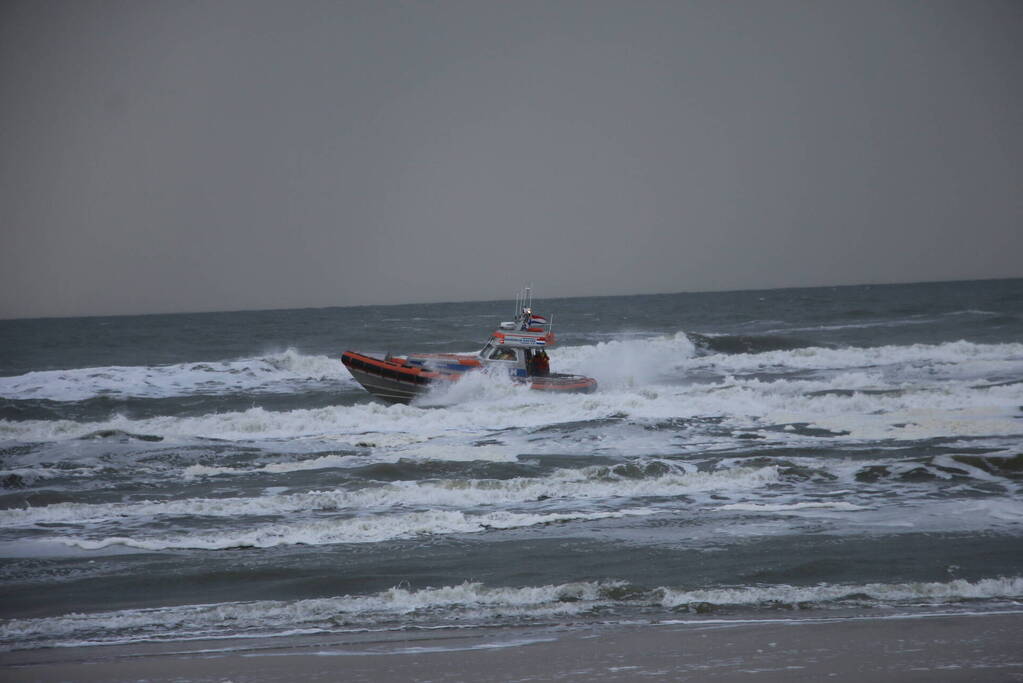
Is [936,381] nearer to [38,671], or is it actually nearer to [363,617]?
[363,617]

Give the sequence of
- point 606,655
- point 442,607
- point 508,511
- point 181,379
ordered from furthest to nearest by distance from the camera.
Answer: point 181,379, point 508,511, point 442,607, point 606,655

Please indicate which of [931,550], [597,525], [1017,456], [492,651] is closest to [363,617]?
[492,651]

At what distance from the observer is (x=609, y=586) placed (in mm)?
7184

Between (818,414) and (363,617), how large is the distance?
12.9m

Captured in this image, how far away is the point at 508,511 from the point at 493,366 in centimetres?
1047

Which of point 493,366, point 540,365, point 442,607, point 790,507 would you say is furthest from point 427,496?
point 540,365

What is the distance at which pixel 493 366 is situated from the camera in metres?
20.7

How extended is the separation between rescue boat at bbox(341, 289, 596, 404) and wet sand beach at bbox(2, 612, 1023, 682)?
562 inches

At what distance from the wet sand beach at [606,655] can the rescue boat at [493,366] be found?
1429 cm

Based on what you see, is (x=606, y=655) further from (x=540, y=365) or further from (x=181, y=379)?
(x=181, y=379)

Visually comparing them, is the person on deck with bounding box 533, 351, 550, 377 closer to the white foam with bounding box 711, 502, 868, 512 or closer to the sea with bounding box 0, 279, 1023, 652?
the sea with bounding box 0, 279, 1023, 652

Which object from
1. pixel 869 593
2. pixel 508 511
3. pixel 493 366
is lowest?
pixel 508 511

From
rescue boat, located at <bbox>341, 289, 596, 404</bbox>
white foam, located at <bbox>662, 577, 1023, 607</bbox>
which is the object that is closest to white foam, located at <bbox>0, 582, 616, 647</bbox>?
white foam, located at <bbox>662, 577, 1023, 607</bbox>

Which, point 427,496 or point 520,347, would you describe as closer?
point 427,496
